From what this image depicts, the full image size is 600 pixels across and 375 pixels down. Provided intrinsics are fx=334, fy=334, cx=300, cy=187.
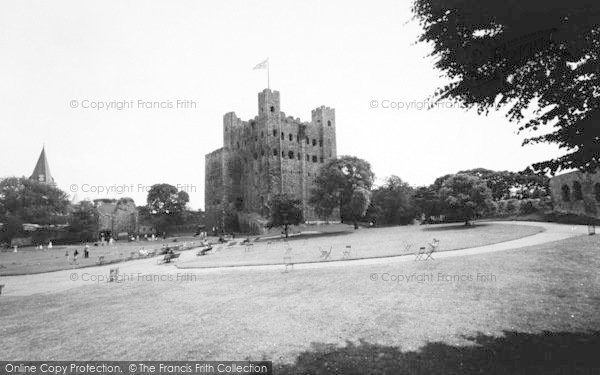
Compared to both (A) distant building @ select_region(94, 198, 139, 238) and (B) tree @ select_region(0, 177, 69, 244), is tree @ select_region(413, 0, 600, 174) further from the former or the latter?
(A) distant building @ select_region(94, 198, 139, 238)

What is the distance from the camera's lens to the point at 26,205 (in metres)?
58.4

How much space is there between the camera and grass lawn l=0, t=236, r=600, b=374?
21.4 ft

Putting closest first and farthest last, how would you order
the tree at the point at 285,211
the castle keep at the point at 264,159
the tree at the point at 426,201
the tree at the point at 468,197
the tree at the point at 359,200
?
the tree at the point at 468,197
the tree at the point at 359,200
the tree at the point at 285,211
the tree at the point at 426,201
the castle keep at the point at 264,159

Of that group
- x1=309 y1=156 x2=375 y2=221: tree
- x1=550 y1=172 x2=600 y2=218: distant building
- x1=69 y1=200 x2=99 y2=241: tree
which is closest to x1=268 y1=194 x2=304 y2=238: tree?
x1=309 y1=156 x2=375 y2=221: tree

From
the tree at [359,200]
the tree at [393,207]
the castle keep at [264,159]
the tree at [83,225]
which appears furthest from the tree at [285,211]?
the tree at [83,225]

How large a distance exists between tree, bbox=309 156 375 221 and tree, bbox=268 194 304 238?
11.6 feet

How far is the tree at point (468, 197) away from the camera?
35906mm

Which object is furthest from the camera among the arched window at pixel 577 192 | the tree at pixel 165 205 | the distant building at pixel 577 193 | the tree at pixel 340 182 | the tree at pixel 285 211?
the tree at pixel 165 205

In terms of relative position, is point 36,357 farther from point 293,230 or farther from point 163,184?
point 163,184

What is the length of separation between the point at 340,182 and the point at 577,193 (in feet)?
82.3

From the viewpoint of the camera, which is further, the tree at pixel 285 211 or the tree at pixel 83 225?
the tree at pixel 83 225

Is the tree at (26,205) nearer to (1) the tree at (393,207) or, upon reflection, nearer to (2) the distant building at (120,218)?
(2) the distant building at (120,218)

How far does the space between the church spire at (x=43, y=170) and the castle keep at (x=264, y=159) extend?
38.9 meters

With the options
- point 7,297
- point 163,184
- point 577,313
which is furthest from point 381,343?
point 163,184
